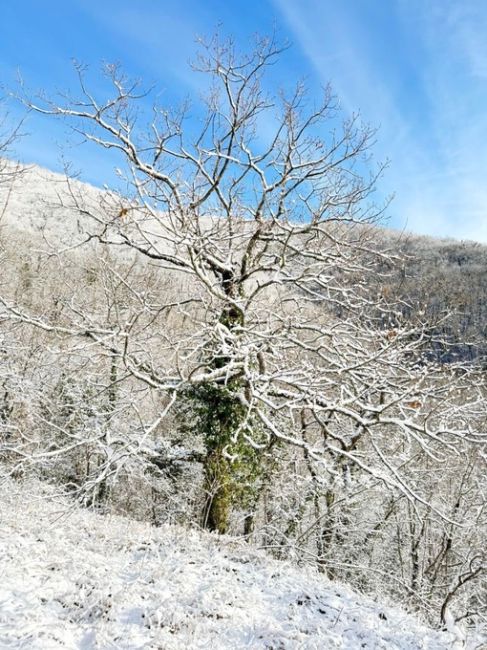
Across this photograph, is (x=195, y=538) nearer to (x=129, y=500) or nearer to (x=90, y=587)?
(x=90, y=587)

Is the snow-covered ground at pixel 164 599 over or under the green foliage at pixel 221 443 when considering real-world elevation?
under

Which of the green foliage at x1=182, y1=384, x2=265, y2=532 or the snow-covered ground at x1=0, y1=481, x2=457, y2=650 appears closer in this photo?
the snow-covered ground at x1=0, y1=481, x2=457, y2=650

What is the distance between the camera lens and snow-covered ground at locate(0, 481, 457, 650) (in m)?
4.09

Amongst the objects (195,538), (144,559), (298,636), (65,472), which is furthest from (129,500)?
(298,636)

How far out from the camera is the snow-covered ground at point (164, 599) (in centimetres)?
409

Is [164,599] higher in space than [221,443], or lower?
lower

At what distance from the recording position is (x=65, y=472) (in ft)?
56.3

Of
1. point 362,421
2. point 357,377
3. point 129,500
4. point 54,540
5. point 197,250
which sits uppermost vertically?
point 197,250

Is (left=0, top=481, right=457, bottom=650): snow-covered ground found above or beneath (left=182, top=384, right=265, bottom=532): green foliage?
beneath

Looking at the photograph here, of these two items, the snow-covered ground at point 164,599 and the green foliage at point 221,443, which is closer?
the snow-covered ground at point 164,599

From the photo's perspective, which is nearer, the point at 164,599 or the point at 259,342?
the point at 164,599

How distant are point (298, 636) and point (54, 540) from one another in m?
3.22

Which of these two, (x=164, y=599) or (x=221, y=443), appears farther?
(x=221, y=443)

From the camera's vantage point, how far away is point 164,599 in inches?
183
